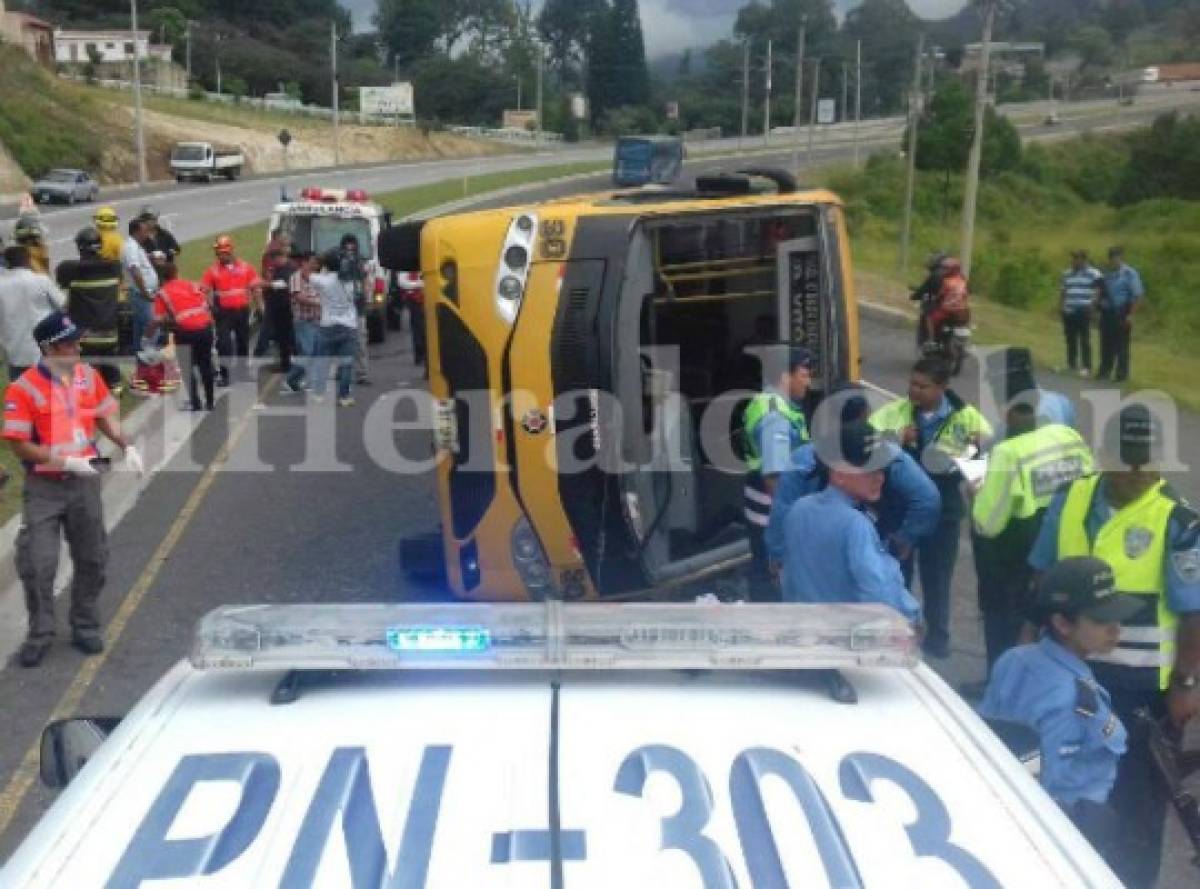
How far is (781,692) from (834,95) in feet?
453

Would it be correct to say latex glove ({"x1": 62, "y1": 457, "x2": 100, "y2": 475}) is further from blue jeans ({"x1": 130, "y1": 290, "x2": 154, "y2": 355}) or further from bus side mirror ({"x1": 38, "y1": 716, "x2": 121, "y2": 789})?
blue jeans ({"x1": 130, "y1": 290, "x2": 154, "y2": 355})

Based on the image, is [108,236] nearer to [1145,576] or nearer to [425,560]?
[425,560]

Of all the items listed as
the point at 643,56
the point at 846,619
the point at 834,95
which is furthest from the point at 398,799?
the point at 643,56

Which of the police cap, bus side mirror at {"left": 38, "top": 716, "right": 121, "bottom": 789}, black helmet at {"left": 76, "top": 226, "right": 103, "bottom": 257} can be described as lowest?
black helmet at {"left": 76, "top": 226, "right": 103, "bottom": 257}

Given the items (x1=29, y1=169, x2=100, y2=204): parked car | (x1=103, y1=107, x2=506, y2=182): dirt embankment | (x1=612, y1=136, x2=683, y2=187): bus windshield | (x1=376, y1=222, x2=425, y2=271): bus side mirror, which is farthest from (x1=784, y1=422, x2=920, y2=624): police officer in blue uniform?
(x1=103, y1=107, x2=506, y2=182): dirt embankment

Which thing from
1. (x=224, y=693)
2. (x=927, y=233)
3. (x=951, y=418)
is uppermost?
(x=224, y=693)

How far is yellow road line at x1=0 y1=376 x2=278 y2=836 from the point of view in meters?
6.10

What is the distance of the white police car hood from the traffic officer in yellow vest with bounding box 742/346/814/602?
14.4ft

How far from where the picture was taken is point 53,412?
24.6 feet

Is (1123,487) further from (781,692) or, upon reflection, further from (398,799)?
(398,799)

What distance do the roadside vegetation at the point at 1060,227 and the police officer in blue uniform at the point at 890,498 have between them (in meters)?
12.8

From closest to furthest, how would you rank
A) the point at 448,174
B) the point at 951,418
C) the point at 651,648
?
the point at 651,648
the point at 951,418
the point at 448,174

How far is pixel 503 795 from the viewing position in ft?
7.41

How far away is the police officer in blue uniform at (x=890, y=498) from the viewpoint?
19.9ft
